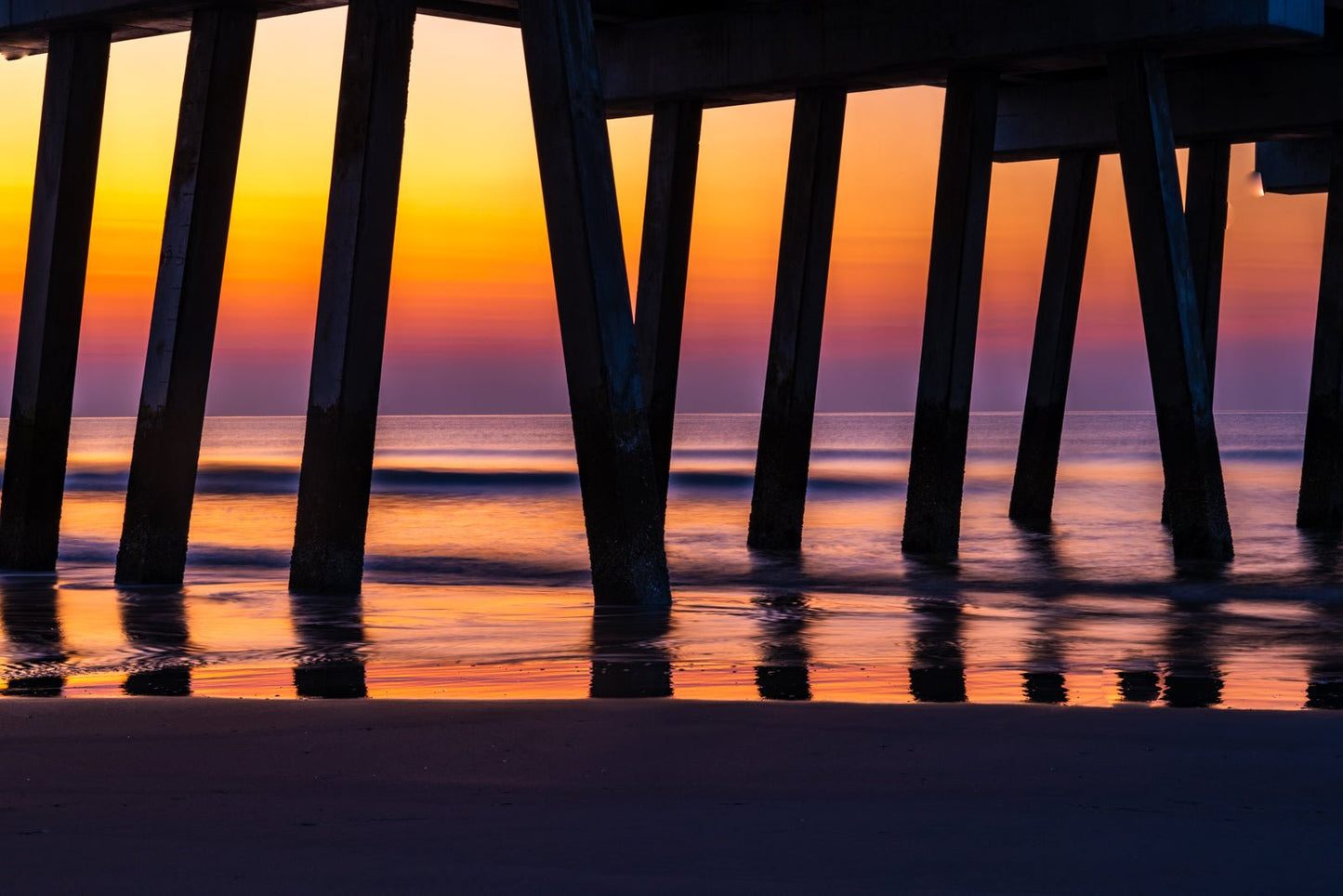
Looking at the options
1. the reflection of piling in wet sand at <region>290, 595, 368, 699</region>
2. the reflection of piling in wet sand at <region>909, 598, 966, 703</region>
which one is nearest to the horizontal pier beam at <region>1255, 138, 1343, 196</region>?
the reflection of piling in wet sand at <region>909, 598, 966, 703</region>

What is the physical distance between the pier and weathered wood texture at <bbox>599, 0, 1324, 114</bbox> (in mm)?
25

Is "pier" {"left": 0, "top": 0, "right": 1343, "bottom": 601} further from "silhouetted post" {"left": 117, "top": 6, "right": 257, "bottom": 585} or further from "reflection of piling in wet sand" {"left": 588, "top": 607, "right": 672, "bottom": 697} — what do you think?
"reflection of piling in wet sand" {"left": 588, "top": 607, "right": 672, "bottom": 697}

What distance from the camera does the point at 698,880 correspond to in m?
3.32

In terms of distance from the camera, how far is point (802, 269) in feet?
47.6

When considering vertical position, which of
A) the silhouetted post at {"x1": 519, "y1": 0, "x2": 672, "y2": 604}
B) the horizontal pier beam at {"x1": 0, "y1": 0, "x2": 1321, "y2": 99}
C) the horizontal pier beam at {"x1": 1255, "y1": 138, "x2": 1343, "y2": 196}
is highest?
the horizontal pier beam at {"x1": 1255, "y1": 138, "x2": 1343, "y2": 196}

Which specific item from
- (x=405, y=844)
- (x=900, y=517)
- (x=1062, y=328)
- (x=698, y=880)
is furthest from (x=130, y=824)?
(x=900, y=517)

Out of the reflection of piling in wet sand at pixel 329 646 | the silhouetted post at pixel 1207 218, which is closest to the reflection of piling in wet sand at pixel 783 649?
the reflection of piling in wet sand at pixel 329 646

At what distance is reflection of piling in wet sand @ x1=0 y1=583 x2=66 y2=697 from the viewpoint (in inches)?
252

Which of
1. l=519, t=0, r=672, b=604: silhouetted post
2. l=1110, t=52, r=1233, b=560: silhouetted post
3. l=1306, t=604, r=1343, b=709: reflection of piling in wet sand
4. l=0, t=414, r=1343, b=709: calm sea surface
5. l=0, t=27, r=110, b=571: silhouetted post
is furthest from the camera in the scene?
l=1110, t=52, r=1233, b=560: silhouetted post

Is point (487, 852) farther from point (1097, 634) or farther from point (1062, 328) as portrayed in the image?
point (1062, 328)

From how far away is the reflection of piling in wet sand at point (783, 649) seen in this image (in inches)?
249

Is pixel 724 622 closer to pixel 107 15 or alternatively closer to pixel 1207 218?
pixel 107 15

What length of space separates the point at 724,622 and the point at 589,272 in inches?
81.5

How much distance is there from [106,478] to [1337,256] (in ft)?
89.6
